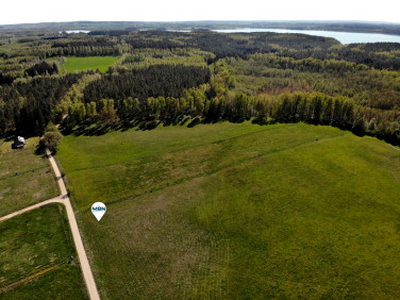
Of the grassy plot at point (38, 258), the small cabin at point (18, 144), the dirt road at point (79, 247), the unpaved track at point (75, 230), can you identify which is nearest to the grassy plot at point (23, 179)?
the unpaved track at point (75, 230)

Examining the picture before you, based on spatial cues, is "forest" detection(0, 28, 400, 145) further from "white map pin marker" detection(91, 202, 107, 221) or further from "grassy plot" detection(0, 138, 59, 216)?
"white map pin marker" detection(91, 202, 107, 221)

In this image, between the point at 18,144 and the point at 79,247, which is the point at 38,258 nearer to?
the point at 79,247

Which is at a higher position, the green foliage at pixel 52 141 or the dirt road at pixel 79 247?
the green foliage at pixel 52 141

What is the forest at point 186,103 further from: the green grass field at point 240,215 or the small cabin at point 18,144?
the green grass field at point 240,215

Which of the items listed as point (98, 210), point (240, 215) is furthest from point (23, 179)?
point (240, 215)

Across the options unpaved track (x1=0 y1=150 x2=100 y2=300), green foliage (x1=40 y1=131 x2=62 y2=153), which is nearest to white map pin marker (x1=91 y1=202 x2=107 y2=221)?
unpaved track (x1=0 y1=150 x2=100 y2=300)

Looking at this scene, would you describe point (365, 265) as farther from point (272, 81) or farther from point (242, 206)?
point (272, 81)

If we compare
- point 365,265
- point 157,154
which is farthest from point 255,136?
point 365,265
